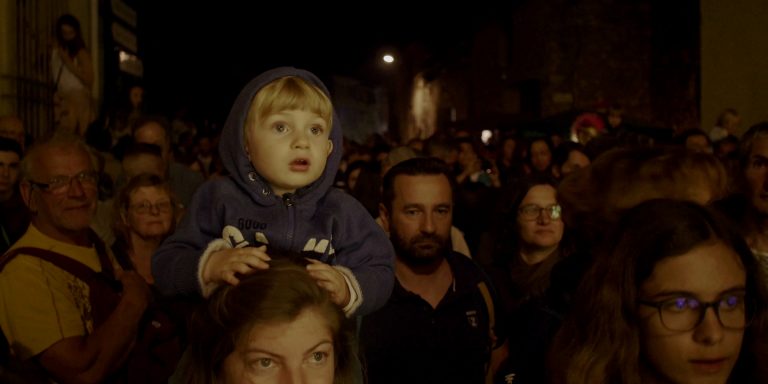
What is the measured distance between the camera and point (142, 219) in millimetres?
4684

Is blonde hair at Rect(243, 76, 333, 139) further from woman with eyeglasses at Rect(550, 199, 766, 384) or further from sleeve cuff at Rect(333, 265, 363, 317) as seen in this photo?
woman with eyeglasses at Rect(550, 199, 766, 384)

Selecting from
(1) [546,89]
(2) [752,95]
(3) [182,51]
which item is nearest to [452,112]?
(1) [546,89]

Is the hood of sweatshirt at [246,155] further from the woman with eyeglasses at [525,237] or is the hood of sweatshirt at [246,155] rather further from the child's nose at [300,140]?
the woman with eyeglasses at [525,237]

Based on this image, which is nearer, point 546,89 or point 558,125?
point 558,125

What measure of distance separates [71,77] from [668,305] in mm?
7847

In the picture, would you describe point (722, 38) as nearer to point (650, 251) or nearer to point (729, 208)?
point (729, 208)

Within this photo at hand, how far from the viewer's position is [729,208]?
12.6ft

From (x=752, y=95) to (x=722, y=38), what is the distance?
3.86ft

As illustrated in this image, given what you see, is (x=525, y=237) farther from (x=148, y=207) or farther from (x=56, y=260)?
(x=56, y=260)

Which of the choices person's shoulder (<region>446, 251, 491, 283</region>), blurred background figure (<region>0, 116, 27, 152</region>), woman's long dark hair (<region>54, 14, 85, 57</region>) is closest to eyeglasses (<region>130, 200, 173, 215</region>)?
person's shoulder (<region>446, 251, 491, 283</region>)

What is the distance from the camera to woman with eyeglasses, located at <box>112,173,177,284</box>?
466 cm

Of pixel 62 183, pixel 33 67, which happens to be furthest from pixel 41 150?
pixel 33 67

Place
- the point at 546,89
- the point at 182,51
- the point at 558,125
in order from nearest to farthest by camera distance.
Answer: the point at 558,125 < the point at 546,89 < the point at 182,51

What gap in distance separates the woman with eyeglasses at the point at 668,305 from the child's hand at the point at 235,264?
94 centimetres
